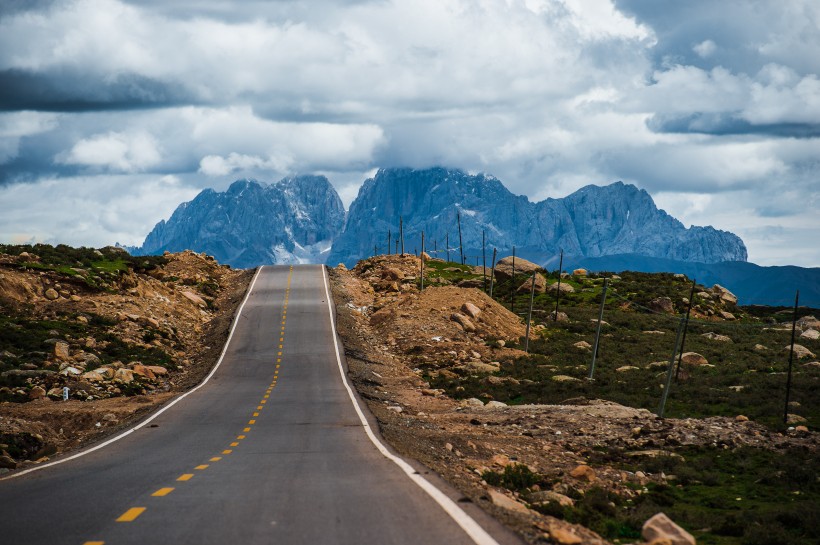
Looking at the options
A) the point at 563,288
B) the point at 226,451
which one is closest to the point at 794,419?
the point at 226,451

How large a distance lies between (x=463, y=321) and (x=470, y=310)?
283cm

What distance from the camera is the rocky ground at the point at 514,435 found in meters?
17.3

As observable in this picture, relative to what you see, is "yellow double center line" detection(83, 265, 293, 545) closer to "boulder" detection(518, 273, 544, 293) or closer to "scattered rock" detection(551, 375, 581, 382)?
"scattered rock" detection(551, 375, 581, 382)

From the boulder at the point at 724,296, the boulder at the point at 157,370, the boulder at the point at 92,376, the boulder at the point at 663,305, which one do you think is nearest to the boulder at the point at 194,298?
the boulder at the point at 157,370

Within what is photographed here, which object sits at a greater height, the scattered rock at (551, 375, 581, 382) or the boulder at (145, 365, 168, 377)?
the scattered rock at (551, 375, 581, 382)

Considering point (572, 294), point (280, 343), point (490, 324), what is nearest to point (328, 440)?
point (280, 343)

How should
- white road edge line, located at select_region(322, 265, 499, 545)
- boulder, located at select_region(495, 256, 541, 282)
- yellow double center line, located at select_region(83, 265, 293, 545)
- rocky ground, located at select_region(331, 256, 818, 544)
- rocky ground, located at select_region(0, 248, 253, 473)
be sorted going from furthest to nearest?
1. boulder, located at select_region(495, 256, 541, 282)
2. rocky ground, located at select_region(0, 248, 253, 473)
3. rocky ground, located at select_region(331, 256, 818, 544)
4. yellow double center line, located at select_region(83, 265, 293, 545)
5. white road edge line, located at select_region(322, 265, 499, 545)

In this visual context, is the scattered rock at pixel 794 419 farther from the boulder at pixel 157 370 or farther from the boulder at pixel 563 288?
the boulder at pixel 563 288

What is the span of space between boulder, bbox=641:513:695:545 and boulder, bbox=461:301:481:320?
55.3m

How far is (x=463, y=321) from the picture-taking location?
65.3 metres

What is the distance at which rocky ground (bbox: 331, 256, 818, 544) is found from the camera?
17.3 meters

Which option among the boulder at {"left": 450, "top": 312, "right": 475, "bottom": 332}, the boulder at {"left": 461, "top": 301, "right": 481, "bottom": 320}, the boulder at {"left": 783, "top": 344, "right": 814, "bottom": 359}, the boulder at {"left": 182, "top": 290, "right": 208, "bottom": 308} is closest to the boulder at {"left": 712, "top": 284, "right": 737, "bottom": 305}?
the boulder at {"left": 783, "top": 344, "right": 814, "bottom": 359}

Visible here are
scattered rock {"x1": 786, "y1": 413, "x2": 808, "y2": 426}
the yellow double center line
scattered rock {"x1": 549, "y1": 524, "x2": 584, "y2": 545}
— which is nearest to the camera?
scattered rock {"x1": 549, "y1": 524, "x2": 584, "y2": 545}

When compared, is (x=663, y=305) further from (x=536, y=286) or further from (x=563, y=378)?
(x=563, y=378)
